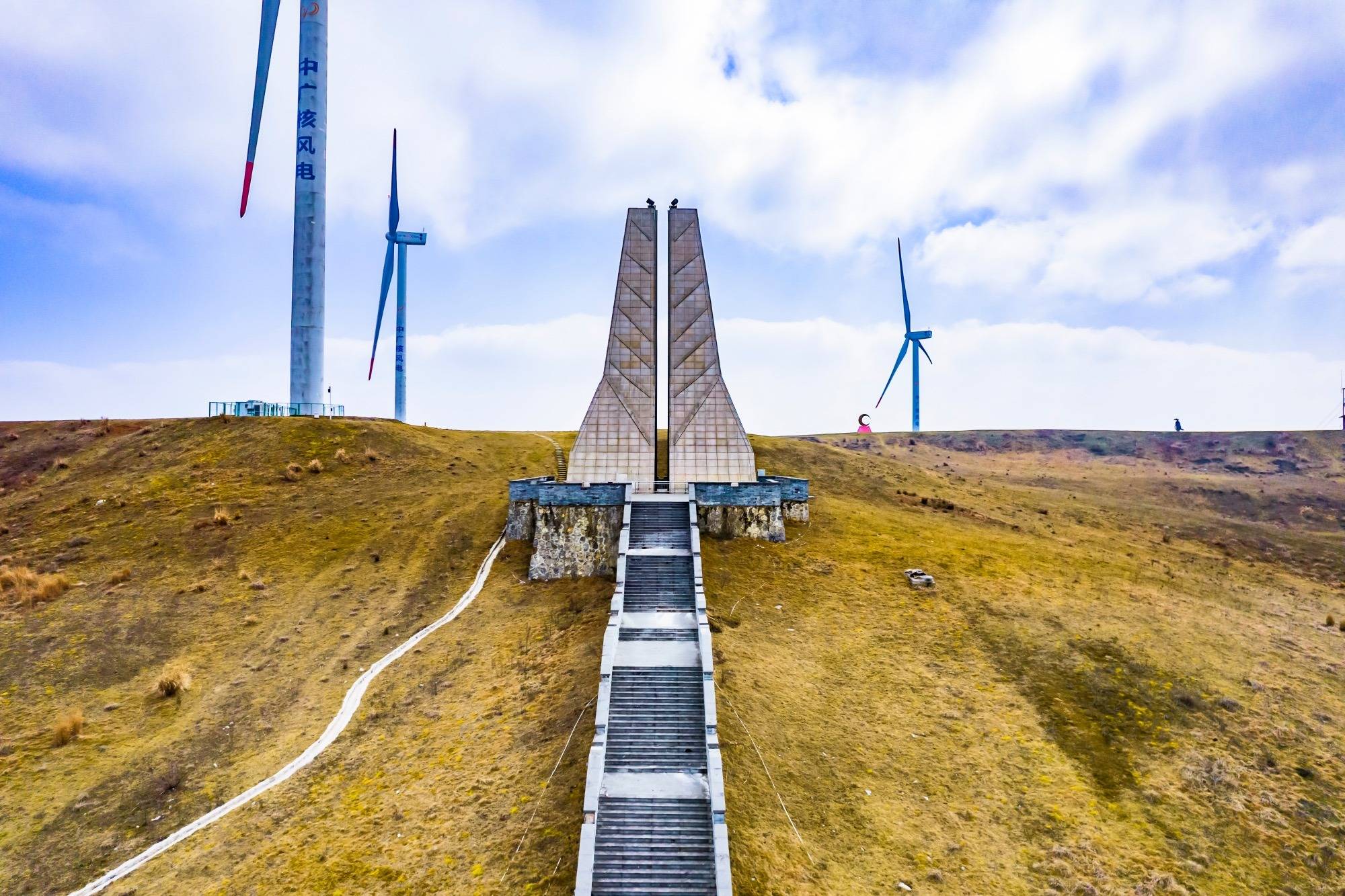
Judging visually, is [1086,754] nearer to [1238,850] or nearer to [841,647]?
[1238,850]

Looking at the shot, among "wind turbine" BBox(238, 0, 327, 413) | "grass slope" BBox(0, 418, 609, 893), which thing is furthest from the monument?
"wind turbine" BBox(238, 0, 327, 413)

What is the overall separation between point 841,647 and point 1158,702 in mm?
11519

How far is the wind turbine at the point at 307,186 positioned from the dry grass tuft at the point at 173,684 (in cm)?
3741

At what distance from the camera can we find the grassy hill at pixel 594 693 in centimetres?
1800

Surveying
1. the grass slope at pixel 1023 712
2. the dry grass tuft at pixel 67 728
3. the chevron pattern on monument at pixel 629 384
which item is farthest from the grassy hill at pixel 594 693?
the chevron pattern on monument at pixel 629 384

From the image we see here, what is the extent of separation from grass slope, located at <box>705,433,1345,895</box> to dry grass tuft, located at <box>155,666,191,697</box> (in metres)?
22.5

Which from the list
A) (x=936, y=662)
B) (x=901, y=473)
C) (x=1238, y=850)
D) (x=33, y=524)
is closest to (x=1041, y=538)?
(x=901, y=473)

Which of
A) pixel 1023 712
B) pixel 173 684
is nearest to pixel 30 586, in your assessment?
pixel 173 684

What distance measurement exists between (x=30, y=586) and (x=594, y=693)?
3292 centimetres

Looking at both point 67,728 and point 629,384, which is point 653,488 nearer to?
point 629,384

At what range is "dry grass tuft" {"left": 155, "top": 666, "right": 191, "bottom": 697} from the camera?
26.8m

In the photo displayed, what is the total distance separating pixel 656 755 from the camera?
20.0 m

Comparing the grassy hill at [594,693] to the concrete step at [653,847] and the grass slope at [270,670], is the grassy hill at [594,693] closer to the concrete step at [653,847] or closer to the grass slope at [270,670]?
the grass slope at [270,670]

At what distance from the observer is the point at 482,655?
2838 centimetres
